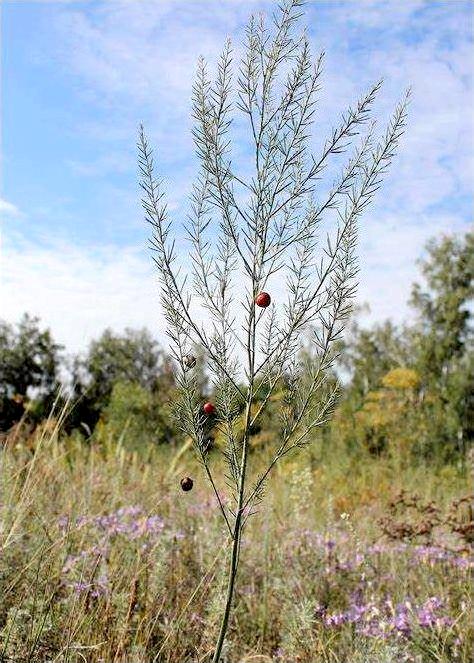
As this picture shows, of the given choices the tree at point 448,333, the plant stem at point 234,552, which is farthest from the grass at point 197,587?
the tree at point 448,333

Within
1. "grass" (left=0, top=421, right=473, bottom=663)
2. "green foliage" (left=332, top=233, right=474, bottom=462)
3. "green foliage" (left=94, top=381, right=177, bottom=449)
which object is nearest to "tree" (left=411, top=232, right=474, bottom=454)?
"green foliage" (left=332, top=233, right=474, bottom=462)

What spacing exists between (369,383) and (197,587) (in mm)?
29597

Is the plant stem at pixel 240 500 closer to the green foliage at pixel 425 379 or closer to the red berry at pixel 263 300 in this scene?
the red berry at pixel 263 300

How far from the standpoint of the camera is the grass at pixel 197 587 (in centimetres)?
329

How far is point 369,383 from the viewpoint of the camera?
32.2 meters

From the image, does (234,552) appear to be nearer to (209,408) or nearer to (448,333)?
(209,408)

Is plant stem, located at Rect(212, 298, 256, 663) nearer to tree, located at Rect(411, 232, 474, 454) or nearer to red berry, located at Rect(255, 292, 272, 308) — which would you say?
red berry, located at Rect(255, 292, 272, 308)

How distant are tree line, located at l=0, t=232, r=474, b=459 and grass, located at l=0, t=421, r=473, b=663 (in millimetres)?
1037

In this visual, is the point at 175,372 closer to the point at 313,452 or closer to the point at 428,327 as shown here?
the point at 313,452

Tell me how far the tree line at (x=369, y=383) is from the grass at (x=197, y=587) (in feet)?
3.40

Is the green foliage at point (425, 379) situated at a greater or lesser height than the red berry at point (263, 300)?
greater

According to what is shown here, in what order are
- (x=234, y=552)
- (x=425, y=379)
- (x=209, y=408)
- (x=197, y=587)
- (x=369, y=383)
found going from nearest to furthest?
(x=234, y=552)
(x=209, y=408)
(x=197, y=587)
(x=425, y=379)
(x=369, y=383)

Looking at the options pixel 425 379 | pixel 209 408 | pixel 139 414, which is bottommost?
pixel 209 408

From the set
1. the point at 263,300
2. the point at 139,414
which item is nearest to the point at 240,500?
the point at 263,300
